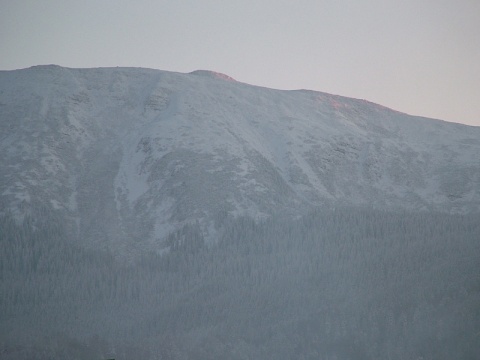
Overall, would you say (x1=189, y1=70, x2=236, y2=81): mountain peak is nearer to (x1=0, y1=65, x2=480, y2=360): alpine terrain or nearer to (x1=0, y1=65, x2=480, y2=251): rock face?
(x1=0, y1=65, x2=480, y2=251): rock face

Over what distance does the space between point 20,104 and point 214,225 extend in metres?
64.0

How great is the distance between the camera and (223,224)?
100 metres

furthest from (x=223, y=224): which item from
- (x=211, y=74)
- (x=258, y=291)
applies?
(x=211, y=74)

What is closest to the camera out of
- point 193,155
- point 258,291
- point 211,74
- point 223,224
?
point 258,291

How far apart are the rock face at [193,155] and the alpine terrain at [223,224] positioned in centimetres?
46

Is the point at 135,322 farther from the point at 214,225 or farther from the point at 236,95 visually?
the point at 236,95

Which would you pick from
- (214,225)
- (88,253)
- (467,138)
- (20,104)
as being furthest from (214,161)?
(467,138)

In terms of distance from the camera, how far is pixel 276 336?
67.9 m

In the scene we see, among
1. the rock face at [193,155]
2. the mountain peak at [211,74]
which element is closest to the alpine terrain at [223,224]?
the rock face at [193,155]

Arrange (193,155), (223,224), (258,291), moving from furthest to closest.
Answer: (193,155) < (223,224) < (258,291)

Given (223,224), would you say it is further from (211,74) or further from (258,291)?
(211,74)

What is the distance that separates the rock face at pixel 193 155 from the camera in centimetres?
10481

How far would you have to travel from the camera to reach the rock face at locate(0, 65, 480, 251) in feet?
344

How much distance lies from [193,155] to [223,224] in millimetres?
22957
